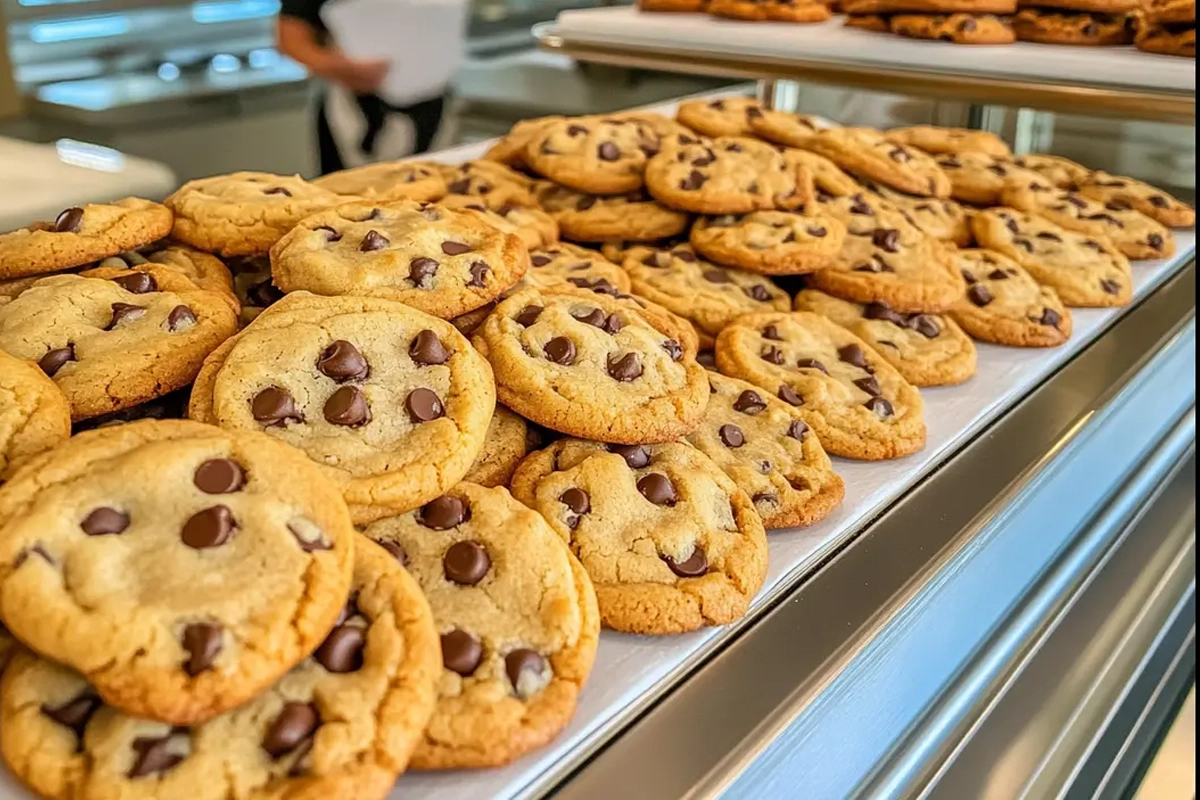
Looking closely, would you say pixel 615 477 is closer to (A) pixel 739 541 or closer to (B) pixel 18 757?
(A) pixel 739 541

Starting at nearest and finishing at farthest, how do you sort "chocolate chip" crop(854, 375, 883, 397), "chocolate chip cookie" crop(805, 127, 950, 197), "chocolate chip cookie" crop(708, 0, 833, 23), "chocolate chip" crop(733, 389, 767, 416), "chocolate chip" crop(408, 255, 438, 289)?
"chocolate chip" crop(408, 255, 438, 289)
"chocolate chip" crop(733, 389, 767, 416)
"chocolate chip" crop(854, 375, 883, 397)
"chocolate chip cookie" crop(805, 127, 950, 197)
"chocolate chip cookie" crop(708, 0, 833, 23)

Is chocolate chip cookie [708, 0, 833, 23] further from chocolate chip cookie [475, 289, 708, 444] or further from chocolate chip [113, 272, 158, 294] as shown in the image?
chocolate chip [113, 272, 158, 294]

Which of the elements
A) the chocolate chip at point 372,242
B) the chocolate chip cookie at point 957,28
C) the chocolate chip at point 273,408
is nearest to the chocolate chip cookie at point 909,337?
the chocolate chip at point 372,242

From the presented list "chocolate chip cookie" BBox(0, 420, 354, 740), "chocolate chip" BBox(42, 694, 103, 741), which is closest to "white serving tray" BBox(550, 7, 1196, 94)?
"chocolate chip cookie" BBox(0, 420, 354, 740)

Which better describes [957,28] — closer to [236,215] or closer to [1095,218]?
[1095,218]

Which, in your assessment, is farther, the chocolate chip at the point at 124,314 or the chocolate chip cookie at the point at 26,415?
the chocolate chip at the point at 124,314

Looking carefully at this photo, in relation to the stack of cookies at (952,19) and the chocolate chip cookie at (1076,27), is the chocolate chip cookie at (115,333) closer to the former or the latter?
the stack of cookies at (952,19)
